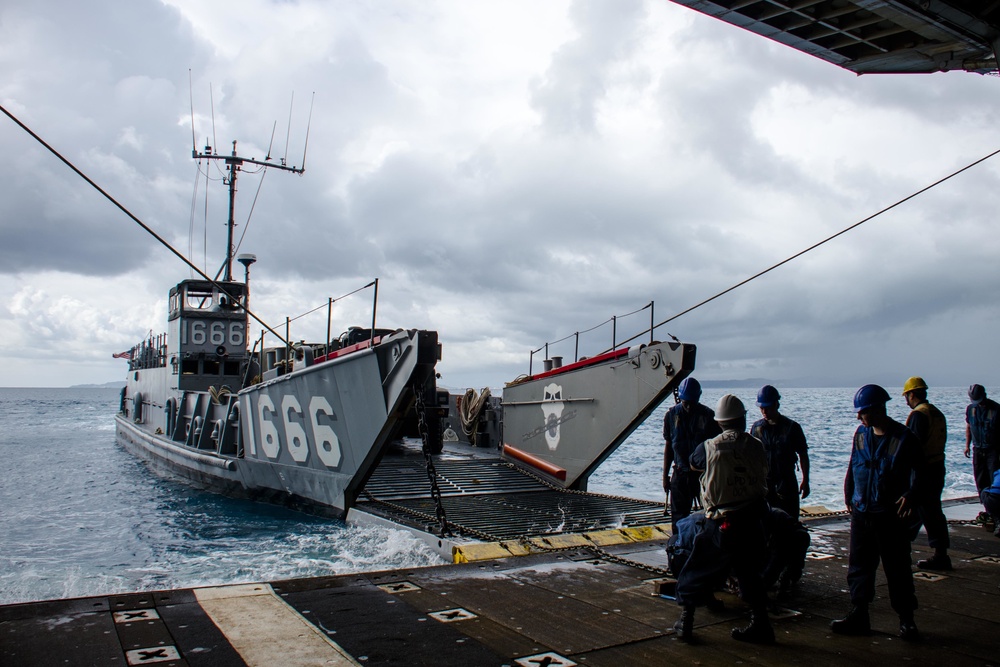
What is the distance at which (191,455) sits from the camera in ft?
51.3

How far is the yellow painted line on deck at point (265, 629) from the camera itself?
3.88 metres

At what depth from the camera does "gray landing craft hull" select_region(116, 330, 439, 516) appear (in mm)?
9500

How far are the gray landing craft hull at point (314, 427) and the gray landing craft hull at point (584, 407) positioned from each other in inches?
136

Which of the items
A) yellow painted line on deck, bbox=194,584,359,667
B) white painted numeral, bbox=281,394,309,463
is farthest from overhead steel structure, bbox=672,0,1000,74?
white painted numeral, bbox=281,394,309,463

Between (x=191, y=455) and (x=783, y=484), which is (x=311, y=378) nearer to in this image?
(x=191, y=455)

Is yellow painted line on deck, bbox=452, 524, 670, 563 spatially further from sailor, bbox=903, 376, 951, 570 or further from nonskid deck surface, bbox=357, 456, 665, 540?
sailor, bbox=903, 376, 951, 570

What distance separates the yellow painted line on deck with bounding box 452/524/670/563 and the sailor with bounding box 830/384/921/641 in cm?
298

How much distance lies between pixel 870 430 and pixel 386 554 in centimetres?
582

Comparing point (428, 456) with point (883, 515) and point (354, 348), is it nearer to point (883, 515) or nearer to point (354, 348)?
point (354, 348)

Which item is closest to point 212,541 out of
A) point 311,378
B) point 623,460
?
point 311,378

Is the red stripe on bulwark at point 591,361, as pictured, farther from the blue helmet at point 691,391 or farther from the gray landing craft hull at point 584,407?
the blue helmet at point 691,391

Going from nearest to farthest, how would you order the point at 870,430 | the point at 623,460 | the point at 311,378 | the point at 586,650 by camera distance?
the point at 586,650 → the point at 870,430 → the point at 311,378 → the point at 623,460

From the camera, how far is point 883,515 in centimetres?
434

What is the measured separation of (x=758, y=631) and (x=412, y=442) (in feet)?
47.7
